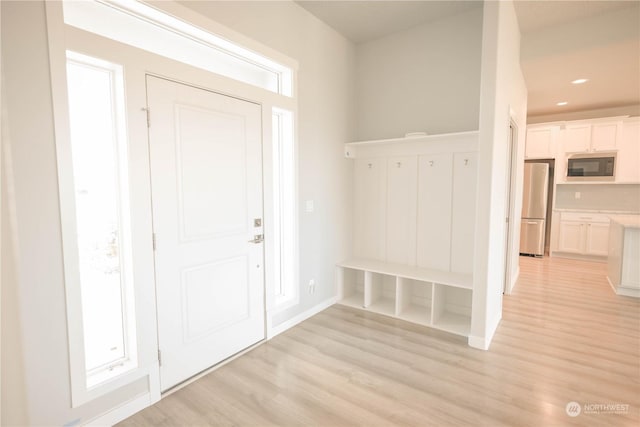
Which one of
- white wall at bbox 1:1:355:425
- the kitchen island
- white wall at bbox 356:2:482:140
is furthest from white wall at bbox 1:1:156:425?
the kitchen island

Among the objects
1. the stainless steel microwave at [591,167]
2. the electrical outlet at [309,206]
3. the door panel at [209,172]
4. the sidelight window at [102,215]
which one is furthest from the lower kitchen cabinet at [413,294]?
the stainless steel microwave at [591,167]

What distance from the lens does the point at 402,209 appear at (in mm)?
3707

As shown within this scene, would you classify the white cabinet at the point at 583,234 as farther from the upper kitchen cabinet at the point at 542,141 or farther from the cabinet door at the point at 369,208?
the cabinet door at the point at 369,208

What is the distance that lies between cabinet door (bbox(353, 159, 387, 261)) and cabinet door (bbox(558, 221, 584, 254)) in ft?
14.4

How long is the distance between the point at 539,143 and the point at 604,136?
37.6 inches

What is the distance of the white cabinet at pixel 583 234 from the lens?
18.7ft

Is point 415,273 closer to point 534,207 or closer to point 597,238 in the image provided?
point 534,207

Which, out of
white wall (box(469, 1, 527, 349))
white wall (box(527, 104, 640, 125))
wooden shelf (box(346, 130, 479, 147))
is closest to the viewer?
white wall (box(469, 1, 527, 349))

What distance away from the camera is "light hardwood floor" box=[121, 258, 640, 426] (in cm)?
198

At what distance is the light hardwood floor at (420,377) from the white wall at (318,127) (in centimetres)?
63

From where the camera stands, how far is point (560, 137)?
20.1ft

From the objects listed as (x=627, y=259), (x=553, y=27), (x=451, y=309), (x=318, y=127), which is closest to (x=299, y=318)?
(x=451, y=309)

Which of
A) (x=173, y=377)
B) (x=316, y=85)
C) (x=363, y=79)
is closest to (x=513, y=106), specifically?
(x=363, y=79)

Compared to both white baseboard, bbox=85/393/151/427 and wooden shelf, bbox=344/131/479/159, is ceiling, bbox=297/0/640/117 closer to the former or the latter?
wooden shelf, bbox=344/131/479/159
